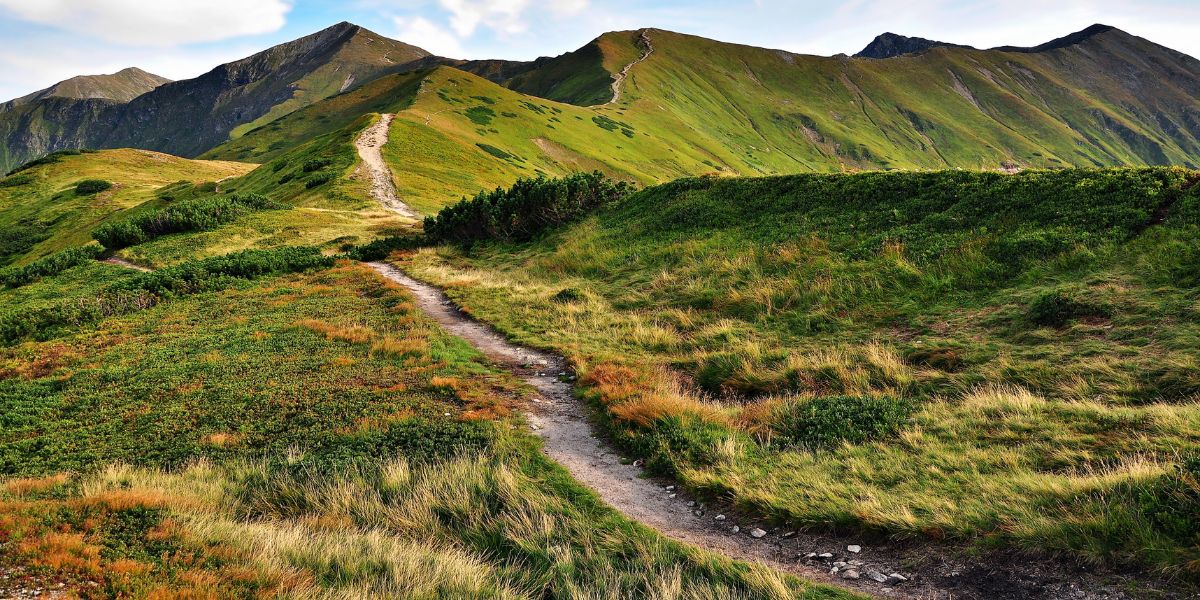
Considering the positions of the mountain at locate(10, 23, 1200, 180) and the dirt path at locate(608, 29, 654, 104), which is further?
the dirt path at locate(608, 29, 654, 104)

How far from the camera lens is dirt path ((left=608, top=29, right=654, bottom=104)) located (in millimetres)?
136762

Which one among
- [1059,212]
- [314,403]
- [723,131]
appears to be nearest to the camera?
[314,403]

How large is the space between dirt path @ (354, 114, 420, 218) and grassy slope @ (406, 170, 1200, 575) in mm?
29522

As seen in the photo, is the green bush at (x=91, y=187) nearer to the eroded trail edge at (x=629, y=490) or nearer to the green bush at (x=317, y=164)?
the green bush at (x=317, y=164)

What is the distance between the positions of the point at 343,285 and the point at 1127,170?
86.2 ft

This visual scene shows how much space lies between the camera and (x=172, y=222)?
40594 mm

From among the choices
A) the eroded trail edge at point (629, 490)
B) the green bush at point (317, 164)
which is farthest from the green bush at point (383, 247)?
the green bush at point (317, 164)

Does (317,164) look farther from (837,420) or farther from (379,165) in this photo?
(837,420)

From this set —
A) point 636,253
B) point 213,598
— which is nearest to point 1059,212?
point 636,253

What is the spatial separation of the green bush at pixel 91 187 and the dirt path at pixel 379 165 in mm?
36121

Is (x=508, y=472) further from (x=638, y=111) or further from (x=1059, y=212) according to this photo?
(x=638, y=111)

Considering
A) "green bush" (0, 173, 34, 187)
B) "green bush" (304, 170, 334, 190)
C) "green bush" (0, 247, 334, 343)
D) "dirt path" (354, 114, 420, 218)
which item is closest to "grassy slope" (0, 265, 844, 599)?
"green bush" (0, 247, 334, 343)

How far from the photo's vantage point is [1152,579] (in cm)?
503

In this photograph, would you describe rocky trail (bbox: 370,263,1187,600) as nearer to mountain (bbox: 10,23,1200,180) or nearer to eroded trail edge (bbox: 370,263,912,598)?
eroded trail edge (bbox: 370,263,912,598)
